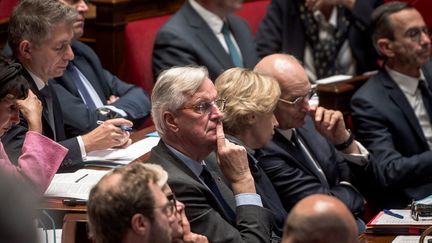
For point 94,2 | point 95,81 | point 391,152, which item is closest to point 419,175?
point 391,152

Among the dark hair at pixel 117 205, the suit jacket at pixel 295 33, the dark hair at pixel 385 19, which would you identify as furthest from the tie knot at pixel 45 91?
the suit jacket at pixel 295 33

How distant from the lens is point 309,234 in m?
1.39

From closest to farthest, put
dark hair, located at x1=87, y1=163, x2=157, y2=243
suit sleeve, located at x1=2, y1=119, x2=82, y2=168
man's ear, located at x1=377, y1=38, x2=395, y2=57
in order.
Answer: dark hair, located at x1=87, y1=163, x2=157, y2=243 < suit sleeve, located at x1=2, y1=119, x2=82, y2=168 < man's ear, located at x1=377, y1=38, x2=395, y2=57

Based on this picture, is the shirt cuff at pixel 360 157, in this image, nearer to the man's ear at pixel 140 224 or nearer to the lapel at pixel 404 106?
the lapel at pixel 404 106

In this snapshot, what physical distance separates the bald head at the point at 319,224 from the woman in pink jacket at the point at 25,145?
0.96 meters

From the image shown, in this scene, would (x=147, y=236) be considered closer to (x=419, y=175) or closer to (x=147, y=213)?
(x=147, y=213)

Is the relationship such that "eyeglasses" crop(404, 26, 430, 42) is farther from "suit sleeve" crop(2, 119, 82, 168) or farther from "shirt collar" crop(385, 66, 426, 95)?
"suit sleeve" crop(2, 119, 82, 168)

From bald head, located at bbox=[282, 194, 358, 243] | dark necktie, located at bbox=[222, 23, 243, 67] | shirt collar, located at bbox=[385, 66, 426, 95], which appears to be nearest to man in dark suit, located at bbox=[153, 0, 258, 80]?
dark necktie, located at bbox=[222, 23, 243, 67]

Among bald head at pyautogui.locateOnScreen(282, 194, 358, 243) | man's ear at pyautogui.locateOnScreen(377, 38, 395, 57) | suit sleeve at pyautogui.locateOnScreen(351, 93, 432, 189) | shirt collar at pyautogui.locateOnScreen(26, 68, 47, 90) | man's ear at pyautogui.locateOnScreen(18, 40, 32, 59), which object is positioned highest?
bald head at pyautogui.locateOnScreen(282, 194, 358, 243)

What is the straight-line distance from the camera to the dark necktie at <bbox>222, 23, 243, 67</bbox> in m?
3.72

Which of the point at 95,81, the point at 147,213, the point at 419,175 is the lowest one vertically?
the point at 419,175

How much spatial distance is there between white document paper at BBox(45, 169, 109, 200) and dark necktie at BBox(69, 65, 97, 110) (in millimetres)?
666

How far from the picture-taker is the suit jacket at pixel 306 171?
2.61 m

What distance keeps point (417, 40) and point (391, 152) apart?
0.55 meters
